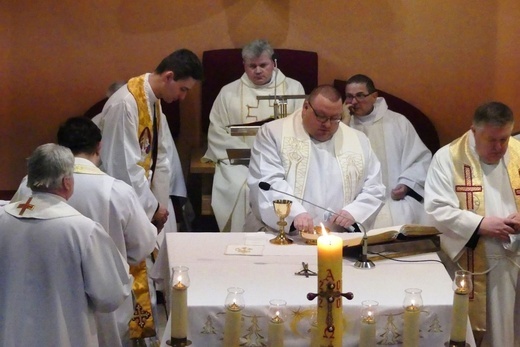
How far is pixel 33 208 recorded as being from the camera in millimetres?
3467


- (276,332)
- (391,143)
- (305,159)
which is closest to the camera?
(276,332)

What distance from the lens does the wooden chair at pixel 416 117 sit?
24.7 ft

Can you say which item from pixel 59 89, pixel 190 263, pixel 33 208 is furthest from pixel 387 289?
pixel 59 89

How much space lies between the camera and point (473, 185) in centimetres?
496

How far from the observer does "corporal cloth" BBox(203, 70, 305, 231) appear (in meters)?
6.59

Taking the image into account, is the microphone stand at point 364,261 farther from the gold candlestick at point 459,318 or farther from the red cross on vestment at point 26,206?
the red cross on vestment at point 26,206

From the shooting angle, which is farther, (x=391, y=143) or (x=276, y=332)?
(x=391, y=143)

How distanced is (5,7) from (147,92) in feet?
8.53

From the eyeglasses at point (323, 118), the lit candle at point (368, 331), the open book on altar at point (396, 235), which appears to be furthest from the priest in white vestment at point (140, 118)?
the lit candle at point (368, 331)

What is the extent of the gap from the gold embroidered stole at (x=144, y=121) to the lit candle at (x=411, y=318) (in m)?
2.80

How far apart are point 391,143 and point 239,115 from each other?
1.27m

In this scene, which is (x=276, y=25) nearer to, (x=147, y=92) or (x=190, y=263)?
(x=147, y=92)

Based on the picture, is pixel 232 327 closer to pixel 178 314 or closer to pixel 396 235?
pixel 178 314

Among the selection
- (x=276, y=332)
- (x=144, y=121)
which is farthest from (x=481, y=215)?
(x=276, y=332)
